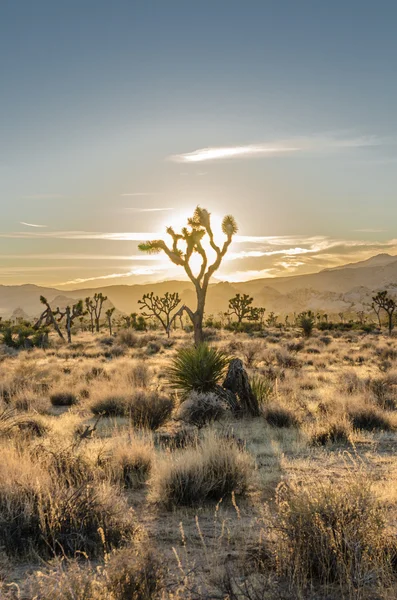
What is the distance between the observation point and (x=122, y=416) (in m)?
12.1

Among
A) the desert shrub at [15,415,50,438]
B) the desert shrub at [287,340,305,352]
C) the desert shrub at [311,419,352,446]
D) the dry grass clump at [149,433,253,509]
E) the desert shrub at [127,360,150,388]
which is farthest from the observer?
the desert shrub at [287,340,305,352]

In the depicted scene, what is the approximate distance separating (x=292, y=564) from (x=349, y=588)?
0.58m

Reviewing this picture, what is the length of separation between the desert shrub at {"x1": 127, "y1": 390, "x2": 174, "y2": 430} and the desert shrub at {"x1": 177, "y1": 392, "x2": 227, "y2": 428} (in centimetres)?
34

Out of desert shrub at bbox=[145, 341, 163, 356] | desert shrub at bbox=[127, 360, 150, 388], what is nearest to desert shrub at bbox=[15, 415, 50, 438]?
desert shrub at bbox=[127, 360, 150, 388]

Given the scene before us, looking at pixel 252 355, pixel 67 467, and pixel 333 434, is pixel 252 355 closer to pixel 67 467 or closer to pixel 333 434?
pixel 333 434

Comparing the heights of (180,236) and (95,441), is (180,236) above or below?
above

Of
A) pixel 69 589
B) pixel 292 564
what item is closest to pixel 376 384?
pixel 292 564

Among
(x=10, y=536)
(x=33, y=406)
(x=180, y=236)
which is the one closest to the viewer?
(x=10, y=536)

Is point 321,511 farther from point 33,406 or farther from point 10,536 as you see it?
point 33,406

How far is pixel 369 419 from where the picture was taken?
10.8 m

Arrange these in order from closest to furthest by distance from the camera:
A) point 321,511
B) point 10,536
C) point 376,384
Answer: point 321,511
point 10,536
point 376,384

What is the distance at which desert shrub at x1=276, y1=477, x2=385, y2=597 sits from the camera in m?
3.94

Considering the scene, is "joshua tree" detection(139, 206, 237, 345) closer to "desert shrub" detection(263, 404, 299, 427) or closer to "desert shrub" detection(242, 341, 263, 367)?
"desert shrub" detection(242, 341, 263, 367)

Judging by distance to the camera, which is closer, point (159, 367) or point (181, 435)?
point (181, 435)
